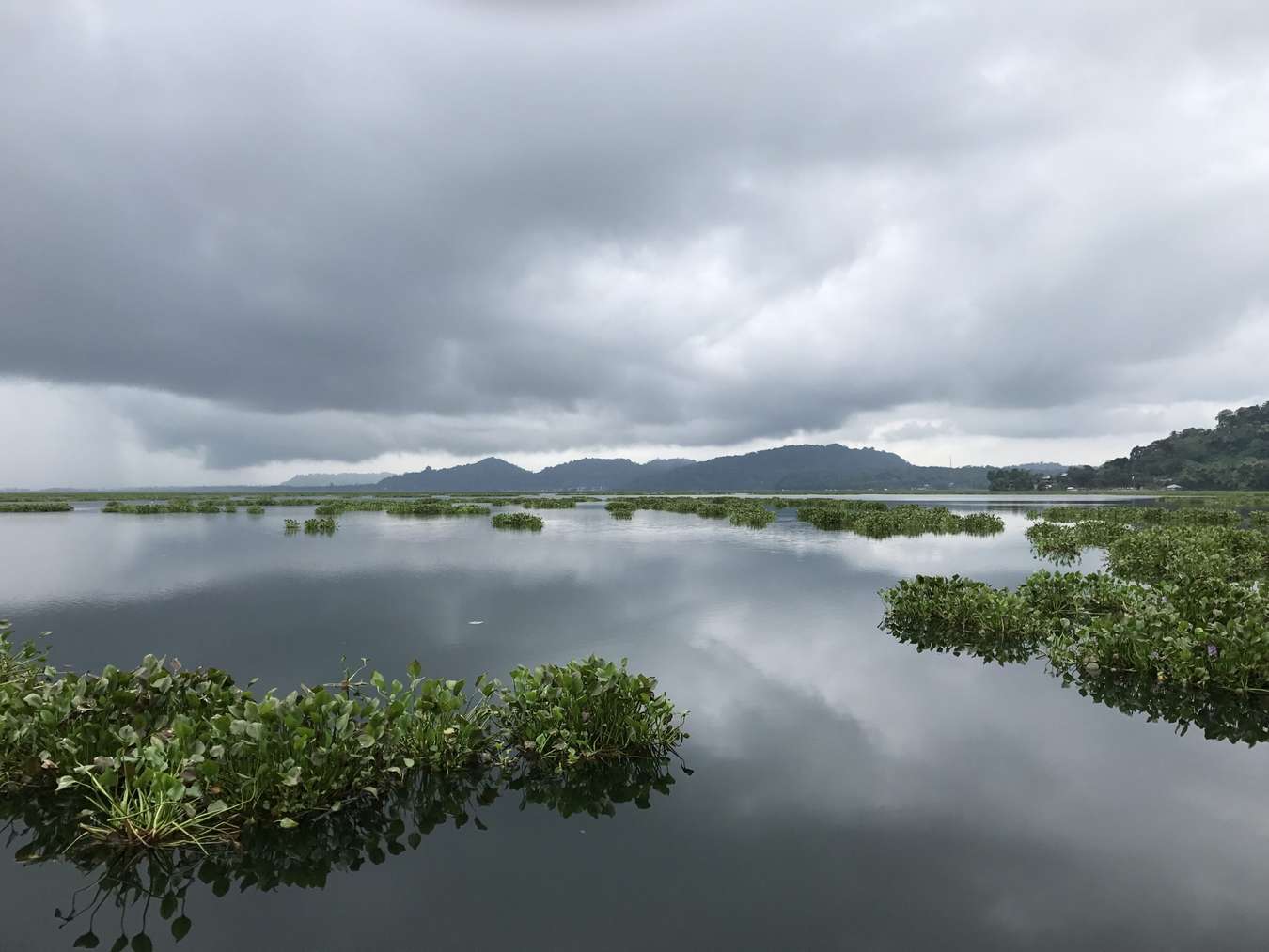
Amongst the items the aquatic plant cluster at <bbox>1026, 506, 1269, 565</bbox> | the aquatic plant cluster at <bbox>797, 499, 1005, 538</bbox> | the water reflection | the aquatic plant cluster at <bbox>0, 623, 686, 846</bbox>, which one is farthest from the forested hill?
the aquatic plant cluster at <bbox>0, 623, 686, 846</bbox>

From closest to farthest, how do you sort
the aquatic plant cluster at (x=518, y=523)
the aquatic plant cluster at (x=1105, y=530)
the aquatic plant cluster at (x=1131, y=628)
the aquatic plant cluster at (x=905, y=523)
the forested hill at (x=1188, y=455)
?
1. the aquatic plant cluster at (x=1131, y=628)
2. the aquatic plant cluster at (x=1105, y=530)
3. the aquatic plant cluster at (x=905, y=523)
4. the aquatic plant cluster at (x=518, y=523)
5. the forested hill at (x=1188, y=455)

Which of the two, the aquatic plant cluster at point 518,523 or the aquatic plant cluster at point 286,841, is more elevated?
the aquatic plant cluster at point 518,523

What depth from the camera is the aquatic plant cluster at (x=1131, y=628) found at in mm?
11914

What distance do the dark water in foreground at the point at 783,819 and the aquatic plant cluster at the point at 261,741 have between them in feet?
2.87

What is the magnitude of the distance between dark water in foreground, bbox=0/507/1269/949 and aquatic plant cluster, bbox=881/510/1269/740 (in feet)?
3.97

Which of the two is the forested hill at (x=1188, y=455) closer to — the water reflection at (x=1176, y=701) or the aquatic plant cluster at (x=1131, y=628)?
the aquatic plant cluster at (x=1131, y=628)

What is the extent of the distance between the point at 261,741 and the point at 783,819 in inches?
267

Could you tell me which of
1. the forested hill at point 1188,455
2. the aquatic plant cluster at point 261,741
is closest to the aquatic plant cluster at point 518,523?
the aquatic plant cluster at point 261,741

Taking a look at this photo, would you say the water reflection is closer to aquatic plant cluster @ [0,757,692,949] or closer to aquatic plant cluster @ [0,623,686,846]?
aquatic plant cluster @ [0,623,686,846]

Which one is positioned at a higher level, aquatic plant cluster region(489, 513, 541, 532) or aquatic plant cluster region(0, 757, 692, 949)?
aquatic plant cluster region(489, 513, 541, 532)

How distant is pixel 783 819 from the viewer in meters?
7.79

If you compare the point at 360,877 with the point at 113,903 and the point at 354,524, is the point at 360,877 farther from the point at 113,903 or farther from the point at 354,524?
the point at 354,524

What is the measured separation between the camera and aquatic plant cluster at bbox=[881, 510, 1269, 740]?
11.9m

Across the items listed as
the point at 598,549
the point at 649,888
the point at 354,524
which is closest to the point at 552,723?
the point at 649,888
